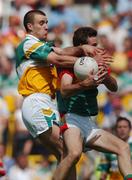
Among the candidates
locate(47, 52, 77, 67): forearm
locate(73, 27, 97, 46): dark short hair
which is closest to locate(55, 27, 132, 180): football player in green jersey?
locate(73, 27, 97, 46): dark short hair

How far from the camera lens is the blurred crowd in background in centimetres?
1545

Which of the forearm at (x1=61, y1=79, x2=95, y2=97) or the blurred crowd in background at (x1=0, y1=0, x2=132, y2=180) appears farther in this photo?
the blurred crowd in background at (x1=0, y1=0, x2=132, y2=180)

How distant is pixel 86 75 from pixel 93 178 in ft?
14.7

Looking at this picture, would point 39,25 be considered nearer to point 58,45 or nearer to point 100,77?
point 100,77

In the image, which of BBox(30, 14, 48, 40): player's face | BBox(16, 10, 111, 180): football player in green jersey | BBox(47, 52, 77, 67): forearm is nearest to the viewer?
BBox(47, 52, 77, 67): forearm

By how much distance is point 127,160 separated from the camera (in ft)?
32.7

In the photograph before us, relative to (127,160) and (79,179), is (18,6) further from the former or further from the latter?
(127,160)

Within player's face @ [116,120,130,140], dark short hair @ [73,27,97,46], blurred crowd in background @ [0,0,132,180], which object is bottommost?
blurred crowd in background @ [0,0,132,180]

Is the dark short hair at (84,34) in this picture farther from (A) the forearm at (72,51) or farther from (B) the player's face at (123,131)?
(B) the player's face at (123,131)

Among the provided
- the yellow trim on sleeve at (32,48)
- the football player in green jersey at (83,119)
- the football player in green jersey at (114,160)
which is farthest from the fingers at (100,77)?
the football player in green jersey at (114,160)

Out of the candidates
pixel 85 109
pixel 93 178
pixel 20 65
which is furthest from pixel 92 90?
pixel 93 178

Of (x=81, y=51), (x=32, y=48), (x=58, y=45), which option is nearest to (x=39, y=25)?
(x=32, y=48)

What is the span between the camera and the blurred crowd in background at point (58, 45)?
15.5 m

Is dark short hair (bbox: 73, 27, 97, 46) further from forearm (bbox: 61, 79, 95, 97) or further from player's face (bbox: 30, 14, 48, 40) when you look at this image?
forearm (bbox: 61, 79, 95, 97)
